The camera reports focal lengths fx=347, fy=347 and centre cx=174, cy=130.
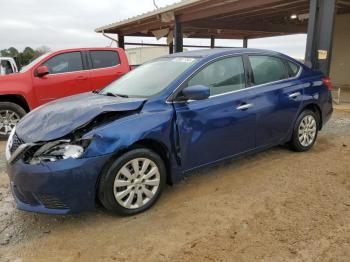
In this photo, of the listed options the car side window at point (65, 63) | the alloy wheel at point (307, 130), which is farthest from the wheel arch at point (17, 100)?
the alloy wheel at point (307, 130)

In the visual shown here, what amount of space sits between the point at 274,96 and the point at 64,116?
105 inches

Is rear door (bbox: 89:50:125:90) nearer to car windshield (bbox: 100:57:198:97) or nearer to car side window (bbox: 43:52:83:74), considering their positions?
car side window (bbox: 43:52:83:74)

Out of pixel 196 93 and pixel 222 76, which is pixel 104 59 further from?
pixel 196 93

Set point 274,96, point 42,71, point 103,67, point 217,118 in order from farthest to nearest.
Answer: point 103,67 → point 42,71 → point 274,96 → point 217,118

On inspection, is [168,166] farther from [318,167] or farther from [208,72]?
[318,167]

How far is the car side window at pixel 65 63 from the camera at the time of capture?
7211 millimetres

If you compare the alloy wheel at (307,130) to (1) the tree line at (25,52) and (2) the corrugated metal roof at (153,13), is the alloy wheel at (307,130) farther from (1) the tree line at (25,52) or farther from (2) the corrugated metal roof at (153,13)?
(1) the tree line at (25,52)

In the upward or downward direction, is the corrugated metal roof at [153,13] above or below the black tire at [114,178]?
above

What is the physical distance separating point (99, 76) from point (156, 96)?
14.4 feet

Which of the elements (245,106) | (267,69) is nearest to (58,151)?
(245,106)

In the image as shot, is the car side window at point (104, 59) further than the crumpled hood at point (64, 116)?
Yes

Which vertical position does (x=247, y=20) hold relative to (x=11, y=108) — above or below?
above

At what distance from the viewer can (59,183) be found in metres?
2.92

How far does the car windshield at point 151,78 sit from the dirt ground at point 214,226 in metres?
1.18
